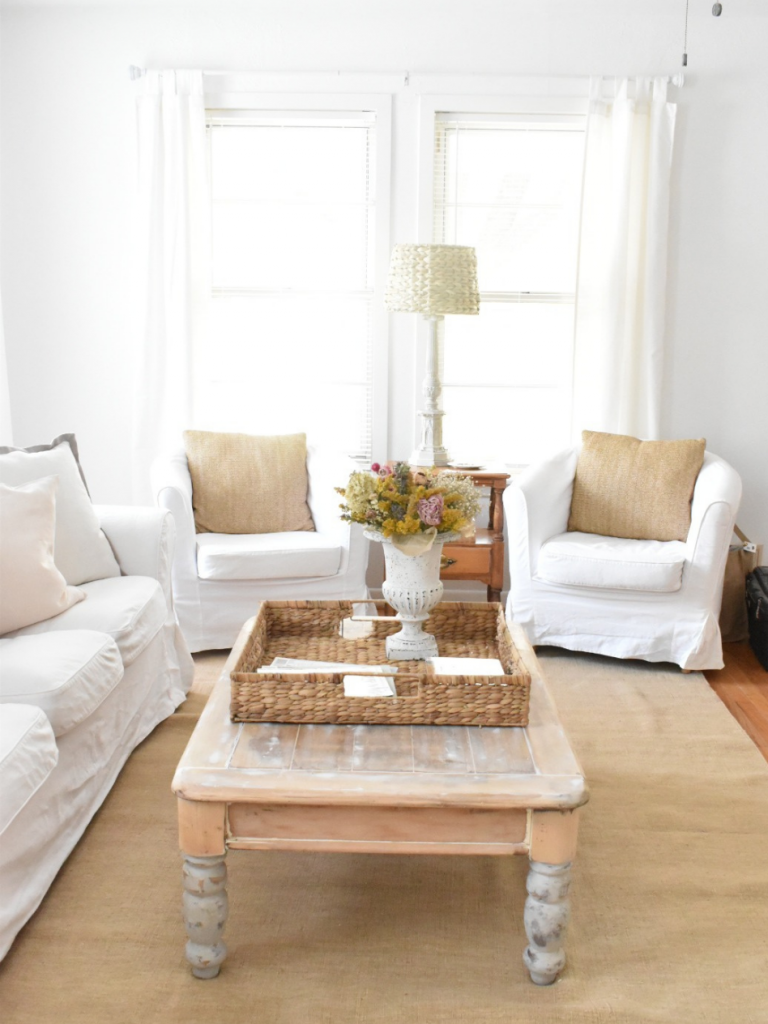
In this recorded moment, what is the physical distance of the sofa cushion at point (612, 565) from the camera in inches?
142

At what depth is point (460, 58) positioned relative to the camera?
4.23m

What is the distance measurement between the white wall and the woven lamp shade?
1.64ft

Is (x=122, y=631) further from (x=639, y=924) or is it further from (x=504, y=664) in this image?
(x=639, y=924)

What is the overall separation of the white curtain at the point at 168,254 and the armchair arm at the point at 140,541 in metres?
1.11

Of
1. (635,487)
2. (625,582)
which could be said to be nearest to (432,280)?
(635,487)

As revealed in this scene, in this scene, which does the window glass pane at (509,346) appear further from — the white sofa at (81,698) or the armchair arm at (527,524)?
the white sofa at (81,698)

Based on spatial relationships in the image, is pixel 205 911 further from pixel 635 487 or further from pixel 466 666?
pixel 635 487

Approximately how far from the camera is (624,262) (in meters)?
4.27

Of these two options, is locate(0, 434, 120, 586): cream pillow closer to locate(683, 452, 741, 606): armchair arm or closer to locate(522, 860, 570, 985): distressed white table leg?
locate(522, 860, 570, 985): distressed white table leg

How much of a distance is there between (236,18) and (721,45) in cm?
213

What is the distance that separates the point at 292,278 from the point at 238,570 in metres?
1.54

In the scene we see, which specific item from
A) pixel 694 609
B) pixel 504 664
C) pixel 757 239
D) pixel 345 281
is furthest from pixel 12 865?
pixel 757 239

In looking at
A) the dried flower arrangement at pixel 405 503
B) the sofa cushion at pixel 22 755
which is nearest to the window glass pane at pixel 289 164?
the dried flower arrangement at pixel 405 503

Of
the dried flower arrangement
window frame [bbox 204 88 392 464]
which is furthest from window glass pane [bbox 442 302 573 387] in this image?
the dried flower arrangement
